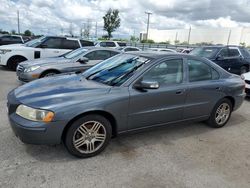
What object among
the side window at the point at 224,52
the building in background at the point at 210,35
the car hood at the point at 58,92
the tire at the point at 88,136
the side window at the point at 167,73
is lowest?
the tire at the point at 88,136

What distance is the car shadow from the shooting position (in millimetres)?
3390

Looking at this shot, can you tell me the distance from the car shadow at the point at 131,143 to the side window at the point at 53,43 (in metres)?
7.94

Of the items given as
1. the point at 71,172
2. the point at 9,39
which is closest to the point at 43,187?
the point at 71,172

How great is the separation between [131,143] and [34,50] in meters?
7.96

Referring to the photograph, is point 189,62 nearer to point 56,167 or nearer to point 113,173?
point 113,173

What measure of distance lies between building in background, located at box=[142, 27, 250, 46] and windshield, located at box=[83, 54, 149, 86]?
63536 mm

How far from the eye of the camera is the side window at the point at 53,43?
1073cm

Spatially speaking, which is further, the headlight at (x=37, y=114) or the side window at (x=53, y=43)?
the side window at (x=53, y=43)

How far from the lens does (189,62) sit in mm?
4199

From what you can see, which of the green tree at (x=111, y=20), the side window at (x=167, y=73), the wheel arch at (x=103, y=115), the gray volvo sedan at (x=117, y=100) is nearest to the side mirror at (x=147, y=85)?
the gray volvo sedan at (x=117, y=100)

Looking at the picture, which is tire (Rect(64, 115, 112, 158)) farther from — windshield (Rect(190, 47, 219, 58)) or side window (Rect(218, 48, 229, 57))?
side window (Rect(218, 48, 229, 57))

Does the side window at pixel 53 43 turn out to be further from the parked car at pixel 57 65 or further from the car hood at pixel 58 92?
the car hood at pixel 58 92

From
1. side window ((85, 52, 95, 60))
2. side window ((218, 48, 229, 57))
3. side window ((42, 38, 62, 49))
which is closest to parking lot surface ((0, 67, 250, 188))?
side window ((85, 52, 95, 60))

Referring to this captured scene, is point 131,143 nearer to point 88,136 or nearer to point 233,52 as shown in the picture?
point 88,136
